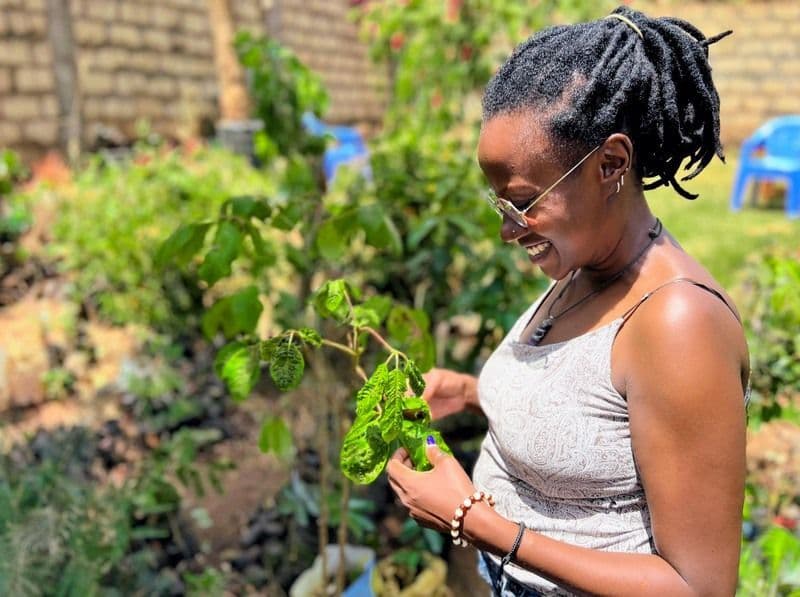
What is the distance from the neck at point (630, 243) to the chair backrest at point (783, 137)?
7.71 m

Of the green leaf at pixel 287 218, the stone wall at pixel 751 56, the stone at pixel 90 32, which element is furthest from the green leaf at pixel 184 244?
the stone wall at pixel 751 56

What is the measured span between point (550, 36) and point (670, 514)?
765mm

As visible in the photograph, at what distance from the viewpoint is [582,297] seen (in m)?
1.33

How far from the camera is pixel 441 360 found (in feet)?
9.99

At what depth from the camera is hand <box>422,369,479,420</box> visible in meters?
1.61

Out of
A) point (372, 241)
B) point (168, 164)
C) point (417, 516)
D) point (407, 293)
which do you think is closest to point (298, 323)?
point (407, 293)

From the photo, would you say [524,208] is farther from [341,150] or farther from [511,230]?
[341,150]

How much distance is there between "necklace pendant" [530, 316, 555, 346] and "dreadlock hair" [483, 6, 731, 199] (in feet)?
1.06

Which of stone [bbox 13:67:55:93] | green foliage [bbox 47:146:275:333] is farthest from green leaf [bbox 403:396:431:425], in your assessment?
stone [bbox 13:67:55:93]

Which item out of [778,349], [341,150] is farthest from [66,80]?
[778,349]

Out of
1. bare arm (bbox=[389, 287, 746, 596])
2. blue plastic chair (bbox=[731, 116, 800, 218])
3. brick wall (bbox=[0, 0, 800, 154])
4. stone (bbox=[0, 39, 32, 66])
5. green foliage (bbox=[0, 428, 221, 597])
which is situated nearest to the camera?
bare arm (bbox=[389, 287, 746, 596])

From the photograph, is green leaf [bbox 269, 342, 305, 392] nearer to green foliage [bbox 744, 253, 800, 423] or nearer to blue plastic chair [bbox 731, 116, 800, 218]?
green foliage [bbox 744, 253, 800, 423]

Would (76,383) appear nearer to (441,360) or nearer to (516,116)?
(441,360)

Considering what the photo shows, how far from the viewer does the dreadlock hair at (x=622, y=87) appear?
1.09 m
